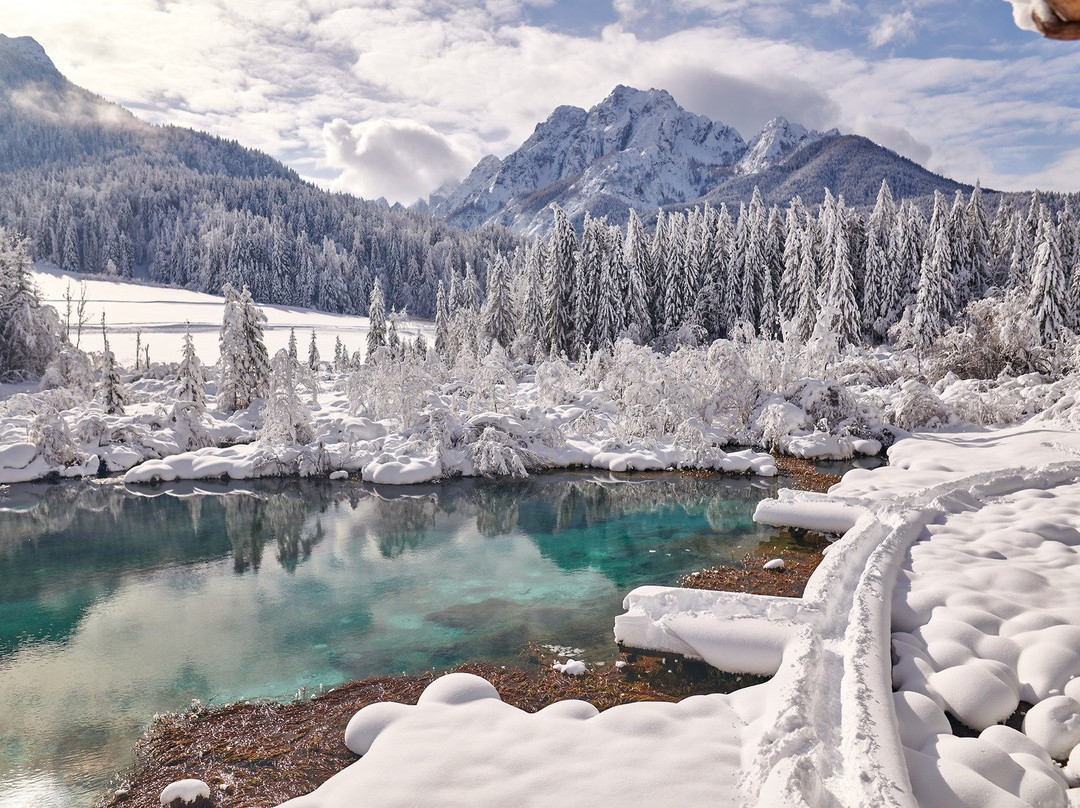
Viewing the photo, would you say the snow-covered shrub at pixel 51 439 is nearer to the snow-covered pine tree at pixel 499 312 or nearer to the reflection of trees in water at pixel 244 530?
the reflection of trees in water at pixel 244 530

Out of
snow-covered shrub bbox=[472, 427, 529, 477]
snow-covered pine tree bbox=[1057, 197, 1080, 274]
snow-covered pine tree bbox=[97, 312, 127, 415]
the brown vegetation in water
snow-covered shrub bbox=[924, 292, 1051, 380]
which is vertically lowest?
the brown vegetation in water

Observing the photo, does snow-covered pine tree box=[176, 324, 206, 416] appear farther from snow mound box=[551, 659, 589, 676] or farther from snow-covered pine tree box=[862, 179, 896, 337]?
snow-covered pine tree box=[862, 179, 896, 337]

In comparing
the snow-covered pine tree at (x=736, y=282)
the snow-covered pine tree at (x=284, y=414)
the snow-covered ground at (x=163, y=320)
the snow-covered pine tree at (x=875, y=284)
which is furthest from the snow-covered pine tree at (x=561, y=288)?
the snow-covered pine tree at (x=284, y=414)

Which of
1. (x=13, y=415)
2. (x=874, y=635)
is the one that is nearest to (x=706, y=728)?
(x=874, y=635)

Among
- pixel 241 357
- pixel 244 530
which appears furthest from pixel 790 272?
pixel 244 530

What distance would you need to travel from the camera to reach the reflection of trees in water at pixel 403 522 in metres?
15.7

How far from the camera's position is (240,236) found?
106500 millimetres

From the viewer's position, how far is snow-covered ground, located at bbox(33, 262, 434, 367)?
58906 mm

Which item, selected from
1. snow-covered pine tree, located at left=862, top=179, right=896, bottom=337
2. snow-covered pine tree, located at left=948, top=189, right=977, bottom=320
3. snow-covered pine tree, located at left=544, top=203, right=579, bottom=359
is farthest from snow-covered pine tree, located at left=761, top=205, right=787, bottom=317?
snow-covered pine tree, located at left=544, top=203, right=579, bottom=359

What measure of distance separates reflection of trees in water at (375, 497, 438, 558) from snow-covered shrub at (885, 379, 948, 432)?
17992 mm

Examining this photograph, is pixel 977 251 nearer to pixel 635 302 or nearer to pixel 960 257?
pixel 960 257

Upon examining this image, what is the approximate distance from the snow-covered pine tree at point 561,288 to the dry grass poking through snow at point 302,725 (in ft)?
133

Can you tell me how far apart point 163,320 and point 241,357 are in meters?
52.6

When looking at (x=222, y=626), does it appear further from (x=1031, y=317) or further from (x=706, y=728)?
(x=1031, y=317)
